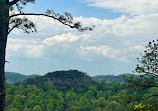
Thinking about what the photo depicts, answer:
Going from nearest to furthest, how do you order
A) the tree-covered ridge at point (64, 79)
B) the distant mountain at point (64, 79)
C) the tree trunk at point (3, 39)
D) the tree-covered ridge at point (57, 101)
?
the tree trunk at point (3, 39) < the tree-covered ridge at point (57, 101) < the tree-covered ridge at point (64, 79) < the distant mountain at point (64, 79)

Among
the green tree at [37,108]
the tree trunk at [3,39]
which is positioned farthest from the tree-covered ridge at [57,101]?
the tree trunk at [3,39]

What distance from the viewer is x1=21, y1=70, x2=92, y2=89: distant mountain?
473ft

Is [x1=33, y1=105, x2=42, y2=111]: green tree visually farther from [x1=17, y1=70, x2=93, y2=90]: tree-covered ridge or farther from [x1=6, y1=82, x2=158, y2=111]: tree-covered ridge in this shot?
→ [x1=17, y1=70, x2=93, y2=90]: tree-covered ridge

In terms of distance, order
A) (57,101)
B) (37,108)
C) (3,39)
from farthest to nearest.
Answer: (57,101)
(37,108)
(3,39)

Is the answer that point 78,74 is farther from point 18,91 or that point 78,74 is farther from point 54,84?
point 18,91

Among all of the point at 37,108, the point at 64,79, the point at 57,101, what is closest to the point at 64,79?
the point at 64,79

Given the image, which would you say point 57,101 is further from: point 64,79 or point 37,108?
point 64,79

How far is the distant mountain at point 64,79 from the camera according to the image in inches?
5673

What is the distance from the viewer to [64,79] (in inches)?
6078

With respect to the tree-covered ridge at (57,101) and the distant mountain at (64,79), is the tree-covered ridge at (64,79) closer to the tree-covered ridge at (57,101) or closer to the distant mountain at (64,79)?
the distant mountain at (64,79)

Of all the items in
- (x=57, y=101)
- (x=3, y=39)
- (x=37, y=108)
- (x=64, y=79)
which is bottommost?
(x=37, y=108)

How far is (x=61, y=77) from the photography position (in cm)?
15462

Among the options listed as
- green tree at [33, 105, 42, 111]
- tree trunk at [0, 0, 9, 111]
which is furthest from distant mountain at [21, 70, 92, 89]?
tree trunk at [0, 0, 9, 111]

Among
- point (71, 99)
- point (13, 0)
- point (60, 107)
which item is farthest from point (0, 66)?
point (71, 99)
